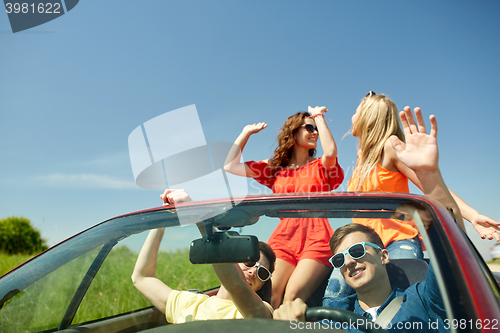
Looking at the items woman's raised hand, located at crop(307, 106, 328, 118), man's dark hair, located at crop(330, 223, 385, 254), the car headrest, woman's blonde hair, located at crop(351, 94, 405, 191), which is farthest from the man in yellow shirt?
woman's raised hand, located at crop(307, 106, 328, 118)

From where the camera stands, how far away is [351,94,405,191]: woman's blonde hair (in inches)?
93.2

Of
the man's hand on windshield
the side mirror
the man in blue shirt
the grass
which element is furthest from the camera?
the man's hand on windshield

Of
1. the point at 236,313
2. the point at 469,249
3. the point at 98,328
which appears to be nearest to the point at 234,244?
the point at 236,313

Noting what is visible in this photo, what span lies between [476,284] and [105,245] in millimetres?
1499

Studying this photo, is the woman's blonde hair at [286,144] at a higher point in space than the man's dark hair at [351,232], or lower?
higher

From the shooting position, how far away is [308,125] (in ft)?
10.3

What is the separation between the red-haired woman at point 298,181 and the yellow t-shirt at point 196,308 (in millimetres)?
194

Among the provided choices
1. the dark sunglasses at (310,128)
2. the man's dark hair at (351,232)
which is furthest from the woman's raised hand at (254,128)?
the man's dark hair at (351,232)

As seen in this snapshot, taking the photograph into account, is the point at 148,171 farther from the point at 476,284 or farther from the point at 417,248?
the point at 476,284

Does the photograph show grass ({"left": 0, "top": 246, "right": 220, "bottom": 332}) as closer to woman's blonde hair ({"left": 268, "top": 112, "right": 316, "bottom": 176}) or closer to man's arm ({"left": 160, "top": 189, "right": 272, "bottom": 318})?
man's arm ({"left": 160, "top": 189, "right": 272, "bottom": 318})

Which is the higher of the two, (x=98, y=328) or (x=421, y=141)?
(x=421, y=141)

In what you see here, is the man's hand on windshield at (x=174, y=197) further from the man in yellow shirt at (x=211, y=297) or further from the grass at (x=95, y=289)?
the grass at (x=95, y=289)

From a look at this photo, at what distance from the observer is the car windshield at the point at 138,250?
1.26 meters

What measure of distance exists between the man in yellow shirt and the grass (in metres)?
0.06
